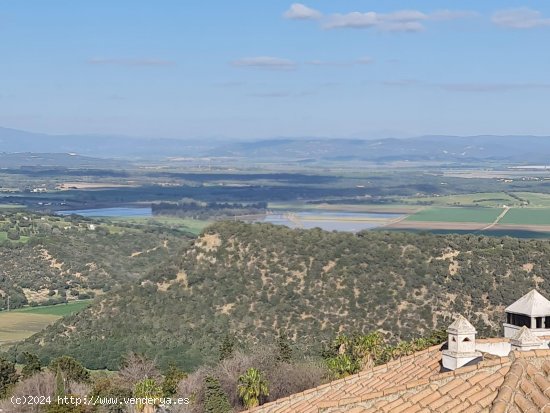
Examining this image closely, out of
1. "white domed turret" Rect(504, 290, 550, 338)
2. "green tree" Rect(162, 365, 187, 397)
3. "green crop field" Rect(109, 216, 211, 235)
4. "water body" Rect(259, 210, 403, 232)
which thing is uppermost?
"white domed turret" Rect(504, 290, 550, 338)

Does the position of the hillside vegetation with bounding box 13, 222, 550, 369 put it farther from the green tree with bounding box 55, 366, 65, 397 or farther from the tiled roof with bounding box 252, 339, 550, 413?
the tiled roof with bounding box 252, 339, 550, 413

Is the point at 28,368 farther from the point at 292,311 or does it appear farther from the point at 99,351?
the point at 292,311

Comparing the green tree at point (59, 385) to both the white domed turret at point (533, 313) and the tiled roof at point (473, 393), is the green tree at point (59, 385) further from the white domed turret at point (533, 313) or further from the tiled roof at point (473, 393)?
the tiled roof at point (473, 393)

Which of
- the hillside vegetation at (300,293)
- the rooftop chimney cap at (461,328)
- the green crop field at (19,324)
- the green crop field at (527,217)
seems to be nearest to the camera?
the rooftop chimney cap at (461,328)

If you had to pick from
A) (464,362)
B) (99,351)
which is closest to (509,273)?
(99,351)

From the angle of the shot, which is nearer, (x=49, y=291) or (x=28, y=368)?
(x=28, y=368)

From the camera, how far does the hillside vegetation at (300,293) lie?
6156 centimetres

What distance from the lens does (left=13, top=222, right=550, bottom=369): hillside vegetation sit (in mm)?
61562

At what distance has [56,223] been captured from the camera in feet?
423

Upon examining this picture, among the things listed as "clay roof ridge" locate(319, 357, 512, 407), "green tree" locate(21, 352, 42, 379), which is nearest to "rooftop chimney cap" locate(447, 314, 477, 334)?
"clay roof ridge" locate(319, 357, 512, 407)

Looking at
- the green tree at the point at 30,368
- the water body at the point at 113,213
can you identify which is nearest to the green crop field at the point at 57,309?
the green tree at the point at 30,368

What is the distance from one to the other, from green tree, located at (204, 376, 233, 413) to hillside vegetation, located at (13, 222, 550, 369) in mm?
20900

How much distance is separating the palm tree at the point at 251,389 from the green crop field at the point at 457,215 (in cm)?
12558

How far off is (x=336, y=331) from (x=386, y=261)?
32.9 ft
